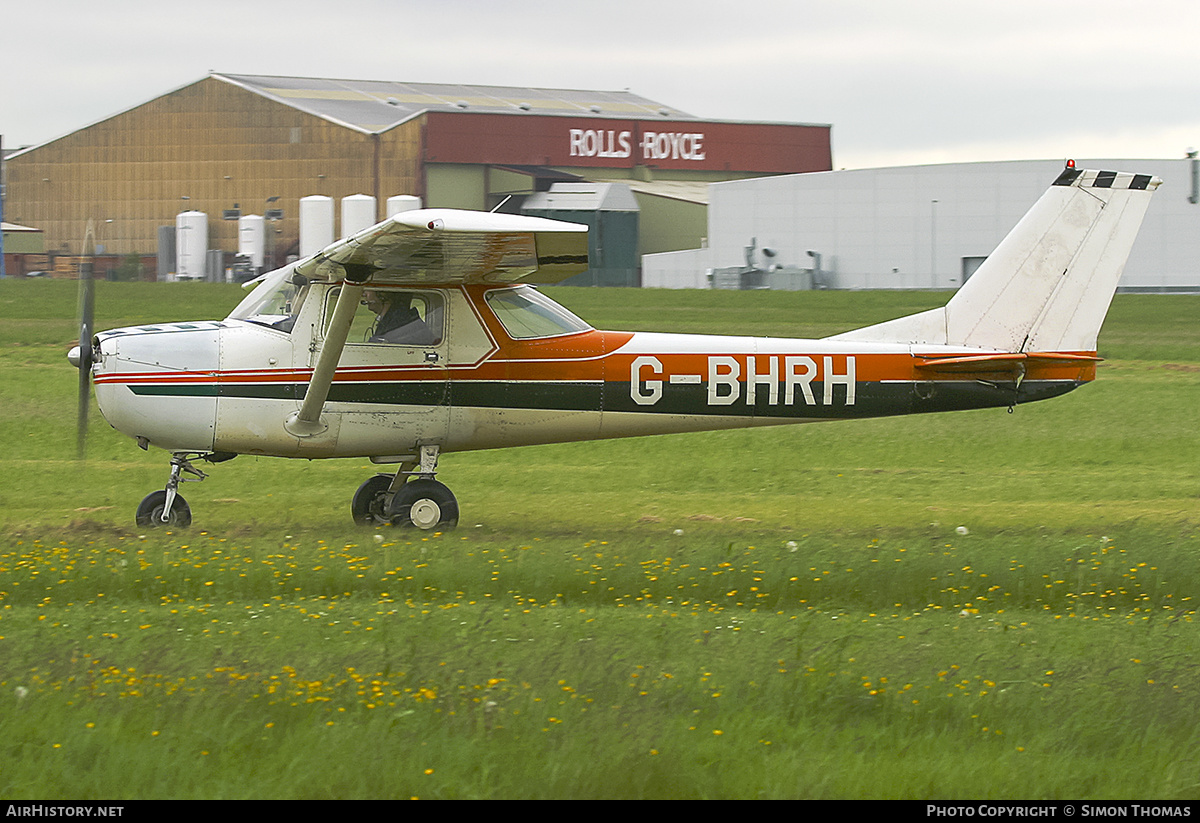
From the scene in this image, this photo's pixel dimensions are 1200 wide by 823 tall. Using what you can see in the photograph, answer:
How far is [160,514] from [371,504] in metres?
1.88

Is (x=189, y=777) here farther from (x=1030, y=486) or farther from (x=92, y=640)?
(x=1030, y=486)

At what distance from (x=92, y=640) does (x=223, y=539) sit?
3976mm

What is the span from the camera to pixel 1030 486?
1675cm

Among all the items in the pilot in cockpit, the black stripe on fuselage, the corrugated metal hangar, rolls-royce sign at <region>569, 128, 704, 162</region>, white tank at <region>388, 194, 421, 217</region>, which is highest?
rolls-royce sign at <region>569, 128, 704, 162</region>

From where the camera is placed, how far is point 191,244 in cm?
6184

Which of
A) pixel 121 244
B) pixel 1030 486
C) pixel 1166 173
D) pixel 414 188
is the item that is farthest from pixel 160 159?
pixel 1030 486

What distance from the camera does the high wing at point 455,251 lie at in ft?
33.0

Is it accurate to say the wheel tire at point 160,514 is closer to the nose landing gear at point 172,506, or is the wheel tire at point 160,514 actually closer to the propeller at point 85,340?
the nose landing gear at point 172,506

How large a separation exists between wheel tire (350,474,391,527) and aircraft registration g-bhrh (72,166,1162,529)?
2 centimetres

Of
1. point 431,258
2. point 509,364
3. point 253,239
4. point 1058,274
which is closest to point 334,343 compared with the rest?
point 431,258

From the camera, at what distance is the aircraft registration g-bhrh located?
11906mm

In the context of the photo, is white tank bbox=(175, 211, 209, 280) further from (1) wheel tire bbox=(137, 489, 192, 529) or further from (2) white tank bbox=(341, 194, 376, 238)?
(1) wheel tire bbox=(137, 489, 192, 529)

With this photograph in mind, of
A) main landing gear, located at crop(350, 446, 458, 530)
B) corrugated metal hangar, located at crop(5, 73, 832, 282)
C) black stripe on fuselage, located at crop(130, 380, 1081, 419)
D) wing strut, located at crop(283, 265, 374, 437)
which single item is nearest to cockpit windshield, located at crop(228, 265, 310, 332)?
wing strut, located at crop(283, 265, 374, 437)

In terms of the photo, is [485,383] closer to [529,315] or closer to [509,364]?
[509,364]
